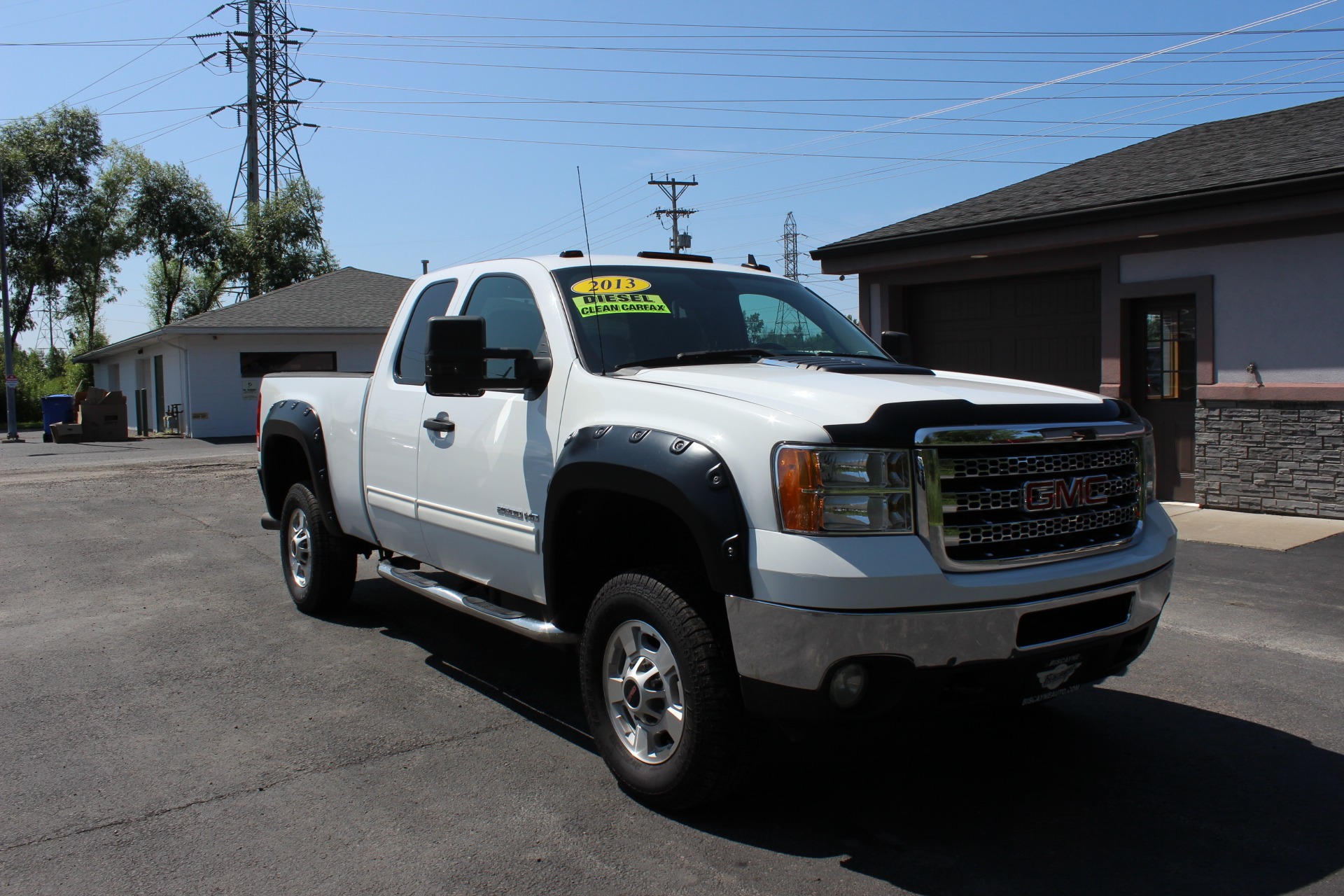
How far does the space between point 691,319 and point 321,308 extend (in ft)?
93.3

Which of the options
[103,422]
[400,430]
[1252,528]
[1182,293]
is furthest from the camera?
[103,422]

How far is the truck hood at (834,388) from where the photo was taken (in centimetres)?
337

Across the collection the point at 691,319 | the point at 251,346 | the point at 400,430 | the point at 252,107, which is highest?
the point at 252,107

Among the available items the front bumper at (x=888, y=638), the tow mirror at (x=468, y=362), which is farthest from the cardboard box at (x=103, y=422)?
the front bumper at (x=888, y=638)

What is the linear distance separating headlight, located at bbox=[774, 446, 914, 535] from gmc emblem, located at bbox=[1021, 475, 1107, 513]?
1.60 ft

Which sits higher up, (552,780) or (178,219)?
(178,219)

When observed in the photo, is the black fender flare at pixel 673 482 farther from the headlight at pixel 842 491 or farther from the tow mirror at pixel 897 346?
the tow mirror at pixel 897 346

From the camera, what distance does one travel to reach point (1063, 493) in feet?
11.6

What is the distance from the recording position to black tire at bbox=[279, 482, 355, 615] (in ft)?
21.3

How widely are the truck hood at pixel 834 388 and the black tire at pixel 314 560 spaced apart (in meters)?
3.18

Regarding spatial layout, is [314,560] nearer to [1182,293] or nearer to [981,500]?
[981,500]

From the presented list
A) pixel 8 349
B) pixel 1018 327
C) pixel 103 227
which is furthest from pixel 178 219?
pixel 1018 327

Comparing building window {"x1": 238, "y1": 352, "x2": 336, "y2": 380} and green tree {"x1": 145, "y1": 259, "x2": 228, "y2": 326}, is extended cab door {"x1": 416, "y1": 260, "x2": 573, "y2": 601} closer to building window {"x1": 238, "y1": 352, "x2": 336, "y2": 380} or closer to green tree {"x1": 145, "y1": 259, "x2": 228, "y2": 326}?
building window {"x1": 238, "y1": 352, "x2": 336, "y2": 380}

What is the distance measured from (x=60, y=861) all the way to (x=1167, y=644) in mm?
5349
